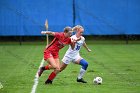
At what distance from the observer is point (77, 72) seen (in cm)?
2053

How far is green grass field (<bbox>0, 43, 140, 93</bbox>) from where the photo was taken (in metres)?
15.4

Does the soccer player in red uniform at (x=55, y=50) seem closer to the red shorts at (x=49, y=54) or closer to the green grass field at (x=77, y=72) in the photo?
the red shorts at (x=49, y=54)

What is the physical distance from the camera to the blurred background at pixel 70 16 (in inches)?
1480

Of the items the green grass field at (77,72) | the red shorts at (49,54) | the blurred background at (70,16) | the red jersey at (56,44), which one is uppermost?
the red jersey at (56,44)

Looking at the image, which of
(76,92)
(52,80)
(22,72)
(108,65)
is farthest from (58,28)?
(76,92)

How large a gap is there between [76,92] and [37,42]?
82.9 ft

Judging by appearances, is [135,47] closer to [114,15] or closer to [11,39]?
[114,15]

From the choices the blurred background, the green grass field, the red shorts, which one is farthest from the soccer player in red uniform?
the blurred background

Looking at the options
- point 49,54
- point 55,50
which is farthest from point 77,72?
point 49,54

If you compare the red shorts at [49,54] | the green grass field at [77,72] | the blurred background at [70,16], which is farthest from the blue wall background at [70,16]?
the red shorts at [49,54]

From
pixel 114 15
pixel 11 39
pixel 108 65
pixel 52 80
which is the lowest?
pixel 11 39

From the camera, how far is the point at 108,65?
2341cm

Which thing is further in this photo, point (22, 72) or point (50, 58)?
point (22, 72)

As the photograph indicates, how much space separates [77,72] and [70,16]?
17.7 m
